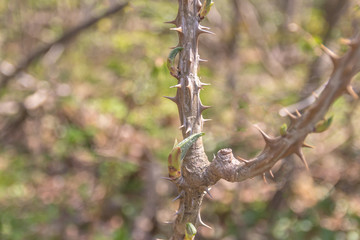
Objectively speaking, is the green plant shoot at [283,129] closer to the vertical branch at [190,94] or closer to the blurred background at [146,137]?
the vertical branch at [190,94]

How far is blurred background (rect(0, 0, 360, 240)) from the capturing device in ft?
9.43

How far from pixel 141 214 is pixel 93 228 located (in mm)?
538

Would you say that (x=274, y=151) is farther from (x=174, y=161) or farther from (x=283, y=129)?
(x=174, y=161)

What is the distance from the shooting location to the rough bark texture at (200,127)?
0.95m

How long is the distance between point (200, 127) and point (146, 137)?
140 inches

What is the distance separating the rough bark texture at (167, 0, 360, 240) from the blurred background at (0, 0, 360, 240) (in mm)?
1057

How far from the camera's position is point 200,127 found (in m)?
1.09

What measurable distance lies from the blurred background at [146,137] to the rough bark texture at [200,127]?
1.06m

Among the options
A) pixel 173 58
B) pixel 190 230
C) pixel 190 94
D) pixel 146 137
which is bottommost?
pixel 146 137

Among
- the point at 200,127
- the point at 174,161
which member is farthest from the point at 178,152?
the point at 200,127

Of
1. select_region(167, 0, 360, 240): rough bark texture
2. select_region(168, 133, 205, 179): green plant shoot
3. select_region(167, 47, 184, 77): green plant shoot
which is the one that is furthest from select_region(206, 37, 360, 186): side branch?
select_region(167, 47, 184, 77): green plant shoot

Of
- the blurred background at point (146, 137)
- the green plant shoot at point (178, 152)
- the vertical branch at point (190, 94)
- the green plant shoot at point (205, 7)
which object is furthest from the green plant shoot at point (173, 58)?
the blurred background at point (146, 137)

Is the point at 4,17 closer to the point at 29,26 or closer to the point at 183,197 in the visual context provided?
the point at 29,26

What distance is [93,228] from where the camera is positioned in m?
3.59
